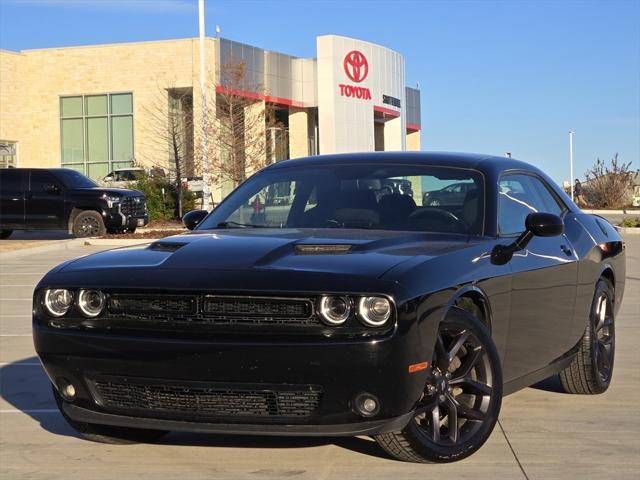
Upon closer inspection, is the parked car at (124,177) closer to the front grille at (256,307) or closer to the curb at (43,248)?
the curb at (43,248)

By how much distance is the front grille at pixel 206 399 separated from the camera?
175 inches

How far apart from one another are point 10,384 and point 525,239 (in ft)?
12.1

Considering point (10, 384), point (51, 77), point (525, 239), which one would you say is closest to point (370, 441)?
point (525, 239)

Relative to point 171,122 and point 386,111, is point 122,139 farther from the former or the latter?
point 386,111

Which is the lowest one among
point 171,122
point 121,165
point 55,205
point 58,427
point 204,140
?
point 58,427

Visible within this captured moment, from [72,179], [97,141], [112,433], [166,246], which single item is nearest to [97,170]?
[97,141]

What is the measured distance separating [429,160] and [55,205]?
21.2 meters

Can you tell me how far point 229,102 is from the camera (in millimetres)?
39375

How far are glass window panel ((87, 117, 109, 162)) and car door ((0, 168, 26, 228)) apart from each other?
2092cm

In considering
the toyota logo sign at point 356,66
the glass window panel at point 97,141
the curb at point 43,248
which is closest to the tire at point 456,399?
the curb at point 43,248

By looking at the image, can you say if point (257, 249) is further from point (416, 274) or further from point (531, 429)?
point (531, 429)

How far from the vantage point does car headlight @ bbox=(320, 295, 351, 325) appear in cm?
438

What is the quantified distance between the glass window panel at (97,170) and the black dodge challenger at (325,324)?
42.4 metres

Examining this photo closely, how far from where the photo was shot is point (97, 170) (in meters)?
47.7
